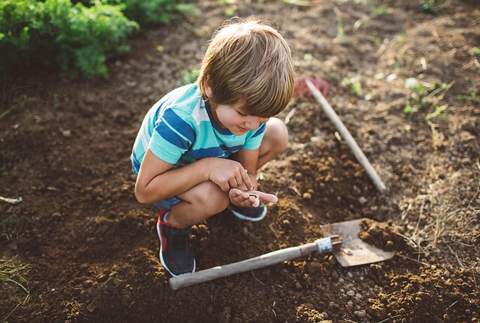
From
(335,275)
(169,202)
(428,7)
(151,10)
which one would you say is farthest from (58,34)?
(428,7)

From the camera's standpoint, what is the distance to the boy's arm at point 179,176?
1698 mm

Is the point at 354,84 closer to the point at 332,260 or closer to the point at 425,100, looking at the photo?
the point at 425,100

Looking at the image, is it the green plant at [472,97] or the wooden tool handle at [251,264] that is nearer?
the wooden tool handle at [251,264]

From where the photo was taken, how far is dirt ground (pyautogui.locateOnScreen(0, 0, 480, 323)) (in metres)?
2.01

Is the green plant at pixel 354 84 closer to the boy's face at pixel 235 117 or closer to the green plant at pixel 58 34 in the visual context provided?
the boy's face at pixel 235 117

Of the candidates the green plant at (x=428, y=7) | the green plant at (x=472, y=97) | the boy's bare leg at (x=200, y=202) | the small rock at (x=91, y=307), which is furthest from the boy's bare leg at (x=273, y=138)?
the green plant at (x=428, y=7)

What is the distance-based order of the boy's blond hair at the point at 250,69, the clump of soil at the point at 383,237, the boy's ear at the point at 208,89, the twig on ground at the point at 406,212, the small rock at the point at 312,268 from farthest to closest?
the twig on ground at the point at 406,212
the clump of soil at the point at 383,237
the small rock at the point at 312,268
the boy's ear at the point at 208,89
the boy's blond hair at the point at 250,69

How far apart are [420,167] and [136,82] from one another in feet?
9.25

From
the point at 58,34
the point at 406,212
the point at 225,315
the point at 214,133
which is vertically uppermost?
the point at 214,133

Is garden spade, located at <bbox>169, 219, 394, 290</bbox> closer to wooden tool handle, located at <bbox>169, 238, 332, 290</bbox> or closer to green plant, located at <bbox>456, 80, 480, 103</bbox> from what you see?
wooden tool handle, located at <bbox>169, 238, 332, 290</bbox>

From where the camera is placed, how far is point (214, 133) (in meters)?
1.81

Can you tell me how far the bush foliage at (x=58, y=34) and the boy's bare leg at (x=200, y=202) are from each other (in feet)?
6.49

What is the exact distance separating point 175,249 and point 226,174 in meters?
0.68

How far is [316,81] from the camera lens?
348 cm
